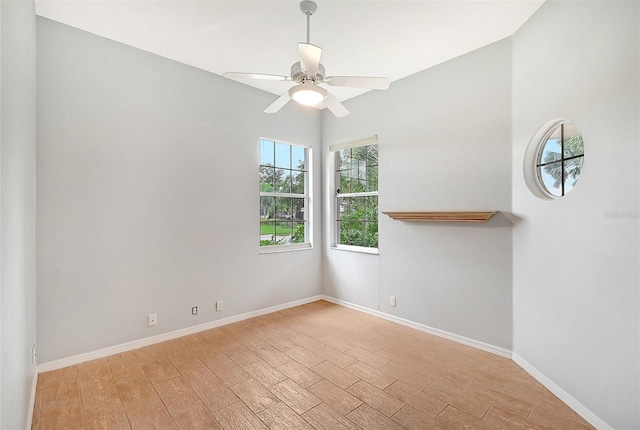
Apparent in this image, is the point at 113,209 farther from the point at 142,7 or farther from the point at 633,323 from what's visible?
the point at 633,323

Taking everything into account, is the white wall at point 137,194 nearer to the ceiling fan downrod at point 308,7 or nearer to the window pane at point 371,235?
the window pane at point 371,235

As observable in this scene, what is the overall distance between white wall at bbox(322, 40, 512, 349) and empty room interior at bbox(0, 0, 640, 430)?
22 mm

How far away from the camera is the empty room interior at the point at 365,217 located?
1873mm

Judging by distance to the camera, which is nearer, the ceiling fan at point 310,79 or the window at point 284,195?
the ceiling fan at point 310,79

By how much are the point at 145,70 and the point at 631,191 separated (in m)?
3.97

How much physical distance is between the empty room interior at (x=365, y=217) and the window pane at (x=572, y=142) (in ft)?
0.10

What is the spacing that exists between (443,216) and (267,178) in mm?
2251

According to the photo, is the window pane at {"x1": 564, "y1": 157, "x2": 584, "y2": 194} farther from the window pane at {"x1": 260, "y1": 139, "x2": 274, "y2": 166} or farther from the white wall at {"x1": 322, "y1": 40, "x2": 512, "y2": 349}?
A: the window pane at {"x1": 260, "y1": 139, "x2": 274, "y2": 166}

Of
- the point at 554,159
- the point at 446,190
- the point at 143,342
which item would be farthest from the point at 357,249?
the point at 143,342

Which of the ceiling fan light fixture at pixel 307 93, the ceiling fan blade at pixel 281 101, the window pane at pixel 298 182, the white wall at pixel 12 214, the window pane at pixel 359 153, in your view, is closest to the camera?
the white wall at pixel 12 214

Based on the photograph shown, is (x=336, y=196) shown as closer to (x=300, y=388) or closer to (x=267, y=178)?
(x=267, y=178)

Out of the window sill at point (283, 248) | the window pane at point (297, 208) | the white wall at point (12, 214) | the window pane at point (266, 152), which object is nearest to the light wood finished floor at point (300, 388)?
the white wall at point (12, 214)

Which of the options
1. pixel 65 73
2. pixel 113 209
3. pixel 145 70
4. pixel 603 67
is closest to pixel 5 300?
pixel 113 209

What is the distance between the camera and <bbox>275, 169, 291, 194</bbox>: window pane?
4180 mm
